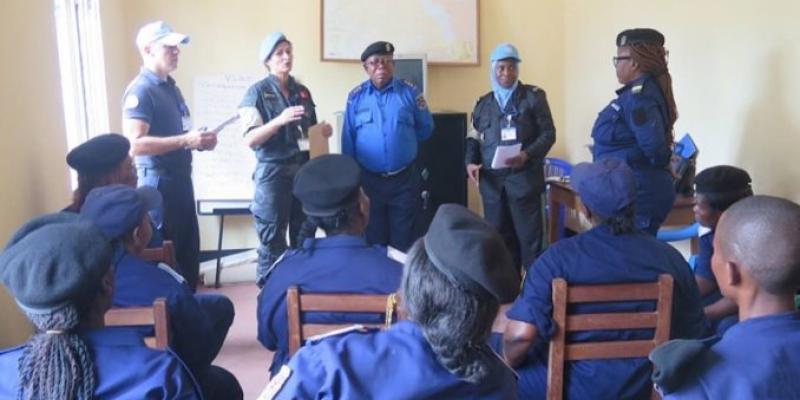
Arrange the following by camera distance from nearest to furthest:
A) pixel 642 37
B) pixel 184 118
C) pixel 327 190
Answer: pixel 327 190, pixel 642 37, pixel 184 118

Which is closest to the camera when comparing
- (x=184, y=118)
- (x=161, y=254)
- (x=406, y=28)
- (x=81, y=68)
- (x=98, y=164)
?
(x=161, y=254)

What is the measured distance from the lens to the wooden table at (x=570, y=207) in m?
3.56

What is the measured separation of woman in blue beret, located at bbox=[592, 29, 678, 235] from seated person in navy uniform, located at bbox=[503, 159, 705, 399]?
51.3 inches

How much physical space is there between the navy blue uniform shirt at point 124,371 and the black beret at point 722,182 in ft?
6.06

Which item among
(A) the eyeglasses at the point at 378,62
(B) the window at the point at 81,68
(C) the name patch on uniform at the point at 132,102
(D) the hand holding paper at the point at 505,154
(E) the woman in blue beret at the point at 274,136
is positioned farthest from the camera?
(D) the hand holding paper at the point at 505,154

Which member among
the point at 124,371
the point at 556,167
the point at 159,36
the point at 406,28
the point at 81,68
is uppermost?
the point at 406,28

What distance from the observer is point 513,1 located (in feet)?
17.9

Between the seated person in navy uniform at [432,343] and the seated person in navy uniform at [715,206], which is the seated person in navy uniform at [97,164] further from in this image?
the seated person in navy uniform at [715,206]

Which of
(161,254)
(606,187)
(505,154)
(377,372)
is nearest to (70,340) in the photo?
(377,372)

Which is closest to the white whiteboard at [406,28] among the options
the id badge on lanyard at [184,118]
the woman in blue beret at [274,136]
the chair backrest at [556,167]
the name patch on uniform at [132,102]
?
the chair backrest at [556,167]

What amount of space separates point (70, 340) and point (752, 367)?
3.86 feet

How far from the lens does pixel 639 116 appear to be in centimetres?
326

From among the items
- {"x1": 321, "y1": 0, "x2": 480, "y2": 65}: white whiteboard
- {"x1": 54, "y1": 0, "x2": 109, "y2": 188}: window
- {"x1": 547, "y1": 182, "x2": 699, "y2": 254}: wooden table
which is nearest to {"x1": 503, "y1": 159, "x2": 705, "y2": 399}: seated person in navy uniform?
{"x1": 547, "y1": 182, "x2": 699, "y2": 254}: wooden table

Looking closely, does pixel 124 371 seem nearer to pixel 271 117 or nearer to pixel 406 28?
pixel 271 117
